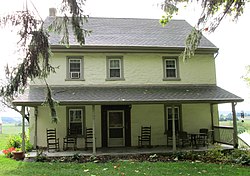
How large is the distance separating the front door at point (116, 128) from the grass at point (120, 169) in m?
4.13

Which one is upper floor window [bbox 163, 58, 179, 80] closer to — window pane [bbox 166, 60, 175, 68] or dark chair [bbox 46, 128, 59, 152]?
window pane [bbox 166, 60, 175, 68]

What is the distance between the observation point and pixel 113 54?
15.0 m

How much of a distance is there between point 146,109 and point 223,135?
427 centimetres

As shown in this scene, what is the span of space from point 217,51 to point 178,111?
417 cm

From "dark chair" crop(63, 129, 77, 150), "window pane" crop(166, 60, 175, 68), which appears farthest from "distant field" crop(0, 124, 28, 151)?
"window pane" crop(166, 60, 175, 68)

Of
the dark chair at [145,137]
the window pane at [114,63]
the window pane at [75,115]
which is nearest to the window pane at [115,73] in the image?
the window pane at [114,63]

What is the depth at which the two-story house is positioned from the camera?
46.4ft

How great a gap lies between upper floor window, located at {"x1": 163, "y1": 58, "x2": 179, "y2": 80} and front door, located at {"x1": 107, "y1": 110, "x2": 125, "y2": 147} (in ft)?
11.1

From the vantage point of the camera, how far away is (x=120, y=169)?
934 cm

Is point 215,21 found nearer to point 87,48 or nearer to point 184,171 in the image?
point 184,171

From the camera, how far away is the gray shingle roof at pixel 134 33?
15250mm

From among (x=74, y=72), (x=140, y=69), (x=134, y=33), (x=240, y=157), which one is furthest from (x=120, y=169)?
(x=134, y=33)

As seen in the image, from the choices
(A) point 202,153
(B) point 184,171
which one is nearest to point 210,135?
(A) point 202,153

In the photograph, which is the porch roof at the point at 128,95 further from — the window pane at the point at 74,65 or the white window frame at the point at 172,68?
the window pane at the point at 74,65
